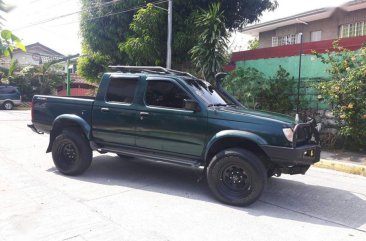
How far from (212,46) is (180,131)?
6611 millimetres

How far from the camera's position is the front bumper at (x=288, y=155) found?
185 inches

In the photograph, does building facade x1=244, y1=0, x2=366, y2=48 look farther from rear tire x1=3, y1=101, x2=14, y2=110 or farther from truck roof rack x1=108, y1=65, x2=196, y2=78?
rear tire x1=3, y1=101, x2=14, y2=110

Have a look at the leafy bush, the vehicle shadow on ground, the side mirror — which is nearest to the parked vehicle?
the vehicle shadow on ground

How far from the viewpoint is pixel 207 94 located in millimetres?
5840

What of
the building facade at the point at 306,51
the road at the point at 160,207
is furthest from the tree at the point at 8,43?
the building facade at the point at 306,51

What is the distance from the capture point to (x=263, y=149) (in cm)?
482

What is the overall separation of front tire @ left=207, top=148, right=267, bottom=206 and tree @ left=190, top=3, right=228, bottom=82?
6.78 m

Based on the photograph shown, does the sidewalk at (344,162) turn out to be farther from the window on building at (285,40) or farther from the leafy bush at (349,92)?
the window on building at (285,40)

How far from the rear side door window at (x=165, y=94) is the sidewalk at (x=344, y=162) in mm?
4018

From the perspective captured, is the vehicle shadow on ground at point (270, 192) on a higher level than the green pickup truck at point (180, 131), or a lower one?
lower

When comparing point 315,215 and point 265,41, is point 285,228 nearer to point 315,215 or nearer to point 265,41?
point 315,215

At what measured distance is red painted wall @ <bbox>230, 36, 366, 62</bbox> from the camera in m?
9.52

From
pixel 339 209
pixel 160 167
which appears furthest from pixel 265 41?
pixel 339 209

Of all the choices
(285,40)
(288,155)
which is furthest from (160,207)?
(285,40)
